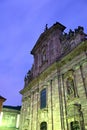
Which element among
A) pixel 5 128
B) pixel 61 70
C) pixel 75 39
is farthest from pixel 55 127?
pixel 5 128

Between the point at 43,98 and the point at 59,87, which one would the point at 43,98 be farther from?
the point at 59,87

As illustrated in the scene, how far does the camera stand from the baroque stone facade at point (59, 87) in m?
12.0

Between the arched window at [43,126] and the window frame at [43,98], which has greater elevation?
the window frame at [43,98]

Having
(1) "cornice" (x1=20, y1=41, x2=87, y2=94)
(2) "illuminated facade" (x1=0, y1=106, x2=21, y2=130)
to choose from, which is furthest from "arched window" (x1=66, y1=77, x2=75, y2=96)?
(2) "illuminated facade" (x1=0, y1=106, x2=21, y2=130)

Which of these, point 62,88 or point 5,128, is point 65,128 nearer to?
point 62,88

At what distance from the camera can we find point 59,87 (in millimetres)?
14375

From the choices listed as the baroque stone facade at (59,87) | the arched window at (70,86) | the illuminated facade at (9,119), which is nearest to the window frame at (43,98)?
the baroque stone facade at (59,87)

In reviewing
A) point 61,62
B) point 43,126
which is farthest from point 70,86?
point 43,126

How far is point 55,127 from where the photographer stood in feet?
43.0

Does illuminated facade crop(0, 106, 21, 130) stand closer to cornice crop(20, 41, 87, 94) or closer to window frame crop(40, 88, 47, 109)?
cornice crop(20, 41, 87, 94)

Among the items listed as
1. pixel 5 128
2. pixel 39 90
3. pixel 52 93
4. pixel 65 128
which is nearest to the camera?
pixel 65 128

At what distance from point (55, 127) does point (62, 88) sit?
3.37 metres

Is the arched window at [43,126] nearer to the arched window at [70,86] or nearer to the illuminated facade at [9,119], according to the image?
the arched window at [70,86]

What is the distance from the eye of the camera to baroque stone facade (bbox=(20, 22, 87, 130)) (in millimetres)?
11961
